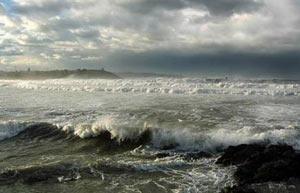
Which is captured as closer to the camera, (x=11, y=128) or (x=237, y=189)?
(x=237, y=189)

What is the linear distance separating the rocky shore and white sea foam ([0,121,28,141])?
10705mm

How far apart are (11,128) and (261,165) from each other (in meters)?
13.1

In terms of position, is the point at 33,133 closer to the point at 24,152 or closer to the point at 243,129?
the point at 24,152

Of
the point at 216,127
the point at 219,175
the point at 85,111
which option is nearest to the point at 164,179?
the point at 219,175

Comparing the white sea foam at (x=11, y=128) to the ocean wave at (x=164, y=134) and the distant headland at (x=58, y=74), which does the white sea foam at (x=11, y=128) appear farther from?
the distant headland at (x=58, y=74)

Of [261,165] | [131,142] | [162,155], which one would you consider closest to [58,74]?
[131,142]

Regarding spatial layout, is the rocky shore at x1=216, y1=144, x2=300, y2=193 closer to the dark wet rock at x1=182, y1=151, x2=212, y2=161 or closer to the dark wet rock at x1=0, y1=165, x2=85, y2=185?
the dark wet rock at x1=182, y1=151, x2=212, y2=161

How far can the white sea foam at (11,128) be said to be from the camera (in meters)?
21.5

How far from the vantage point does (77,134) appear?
20.8 metres

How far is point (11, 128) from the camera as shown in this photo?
22.2 metres

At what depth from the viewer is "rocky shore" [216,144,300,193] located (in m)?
12.8

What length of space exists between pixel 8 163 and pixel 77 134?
5327 mm

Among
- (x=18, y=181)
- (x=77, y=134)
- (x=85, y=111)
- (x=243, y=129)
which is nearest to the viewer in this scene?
(x=18, y=181)

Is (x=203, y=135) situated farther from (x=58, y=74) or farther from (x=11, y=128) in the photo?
(x=58, y=74)
